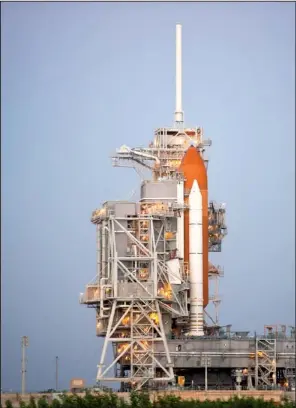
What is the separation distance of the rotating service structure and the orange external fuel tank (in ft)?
0.23

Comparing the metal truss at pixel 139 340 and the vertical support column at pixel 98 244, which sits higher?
the vertical support column at pixel 98 244

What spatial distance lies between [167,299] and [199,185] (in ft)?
34.3

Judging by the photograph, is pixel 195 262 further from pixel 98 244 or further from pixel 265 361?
pixel 265 361

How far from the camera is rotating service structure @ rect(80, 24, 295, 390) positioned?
136625 mm

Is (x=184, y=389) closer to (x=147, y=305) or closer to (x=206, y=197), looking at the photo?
(x=147, y=305)

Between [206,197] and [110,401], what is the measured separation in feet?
87.3

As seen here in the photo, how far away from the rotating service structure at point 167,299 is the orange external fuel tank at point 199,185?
71 mm

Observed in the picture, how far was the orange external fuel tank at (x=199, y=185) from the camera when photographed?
142 meters

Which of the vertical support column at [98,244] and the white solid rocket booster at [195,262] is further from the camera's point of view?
the vertical support column at [98,244]

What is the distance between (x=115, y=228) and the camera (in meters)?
139

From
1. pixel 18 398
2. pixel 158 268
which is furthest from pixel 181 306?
pixel 18 398

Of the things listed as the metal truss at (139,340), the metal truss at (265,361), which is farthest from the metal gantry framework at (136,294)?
the metal truss at (265,361)

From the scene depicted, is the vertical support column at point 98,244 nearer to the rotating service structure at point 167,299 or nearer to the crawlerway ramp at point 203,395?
the rotating service structure at point 167,299

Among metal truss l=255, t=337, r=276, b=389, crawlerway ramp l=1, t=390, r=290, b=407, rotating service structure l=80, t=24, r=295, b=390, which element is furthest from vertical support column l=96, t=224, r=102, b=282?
metal truss l=255, t=337, r=276, b=389
